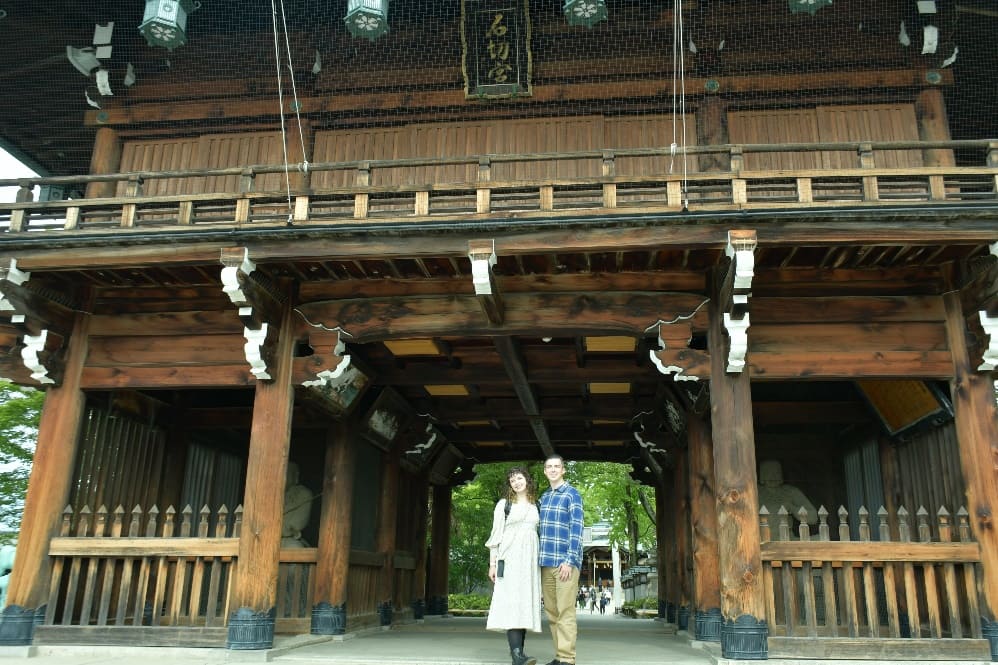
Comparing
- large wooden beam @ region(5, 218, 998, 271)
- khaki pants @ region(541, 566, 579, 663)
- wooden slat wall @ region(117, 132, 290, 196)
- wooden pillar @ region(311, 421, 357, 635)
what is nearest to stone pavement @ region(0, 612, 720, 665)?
wooden pillar @ region(311, 421, 357, 635)

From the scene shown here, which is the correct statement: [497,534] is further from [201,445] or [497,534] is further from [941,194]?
[201,445]

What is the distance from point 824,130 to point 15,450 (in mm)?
17362

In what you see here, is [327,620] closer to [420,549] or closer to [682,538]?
[420,549]

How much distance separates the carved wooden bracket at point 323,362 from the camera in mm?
9164

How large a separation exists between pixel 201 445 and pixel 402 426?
134 inches

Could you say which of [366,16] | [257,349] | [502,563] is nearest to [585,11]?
[366,16]

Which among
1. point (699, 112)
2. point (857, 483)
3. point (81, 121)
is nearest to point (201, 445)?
point (81, 121)

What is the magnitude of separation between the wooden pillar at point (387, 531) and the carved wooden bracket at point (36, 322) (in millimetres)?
5688

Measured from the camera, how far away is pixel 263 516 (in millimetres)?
8484

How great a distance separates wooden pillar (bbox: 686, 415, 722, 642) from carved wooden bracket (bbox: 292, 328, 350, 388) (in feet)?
16.2

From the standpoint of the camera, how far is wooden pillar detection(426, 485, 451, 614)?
17766 mm

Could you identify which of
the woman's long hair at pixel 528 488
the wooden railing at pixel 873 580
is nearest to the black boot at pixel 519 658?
the woman's long hair at pixel 528 488

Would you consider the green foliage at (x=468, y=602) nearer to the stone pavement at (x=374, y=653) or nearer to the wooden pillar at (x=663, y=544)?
the wooden pillar at (x=663, y=544)

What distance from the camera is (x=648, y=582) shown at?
1320 inches
